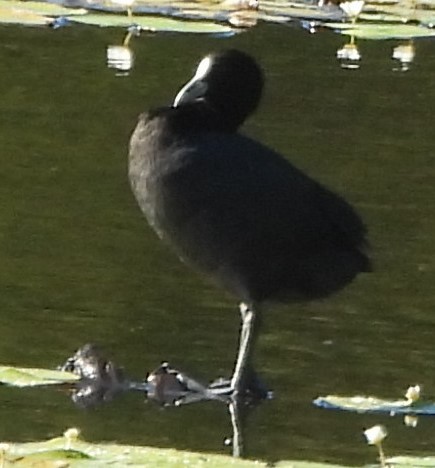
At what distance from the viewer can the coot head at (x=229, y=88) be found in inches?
251

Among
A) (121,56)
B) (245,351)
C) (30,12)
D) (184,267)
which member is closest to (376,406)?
(245,351)

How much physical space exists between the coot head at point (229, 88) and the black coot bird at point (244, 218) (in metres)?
0.28

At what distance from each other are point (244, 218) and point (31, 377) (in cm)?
75

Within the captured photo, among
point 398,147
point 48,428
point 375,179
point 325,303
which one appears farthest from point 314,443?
point 398,147

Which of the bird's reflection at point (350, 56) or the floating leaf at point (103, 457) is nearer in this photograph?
the floating leaf at point (103, 457)

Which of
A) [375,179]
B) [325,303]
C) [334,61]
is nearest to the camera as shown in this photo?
[325,303]

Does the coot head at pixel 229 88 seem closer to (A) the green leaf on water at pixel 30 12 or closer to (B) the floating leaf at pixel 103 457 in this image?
(B) the floating leaf at pixel 103 457

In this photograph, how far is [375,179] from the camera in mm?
8711

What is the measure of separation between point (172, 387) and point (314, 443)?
560 mm

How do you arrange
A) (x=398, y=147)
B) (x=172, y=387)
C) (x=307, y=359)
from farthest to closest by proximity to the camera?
(x=398, y=147), (x=307, y=359), (x=172, y=387)

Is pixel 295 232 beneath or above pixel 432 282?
above

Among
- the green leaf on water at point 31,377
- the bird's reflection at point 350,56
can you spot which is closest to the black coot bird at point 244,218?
the green leaf on water at point 31,377

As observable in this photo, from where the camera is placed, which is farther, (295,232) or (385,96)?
(385,96)

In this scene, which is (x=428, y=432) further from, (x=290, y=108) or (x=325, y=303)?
(x=290, y=108)
